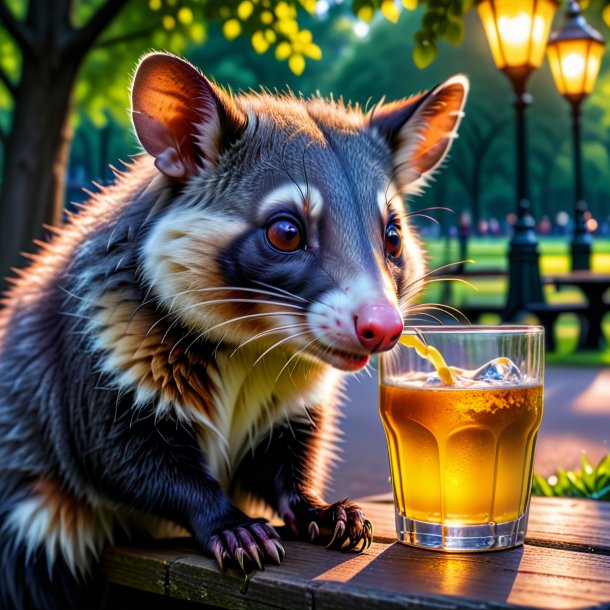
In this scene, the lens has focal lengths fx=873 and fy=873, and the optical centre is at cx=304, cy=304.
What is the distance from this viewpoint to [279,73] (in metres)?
28.9

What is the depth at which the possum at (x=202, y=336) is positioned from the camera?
224 cm

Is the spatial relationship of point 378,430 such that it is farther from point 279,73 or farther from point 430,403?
point 279,73

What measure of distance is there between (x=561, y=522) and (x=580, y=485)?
1493 mm

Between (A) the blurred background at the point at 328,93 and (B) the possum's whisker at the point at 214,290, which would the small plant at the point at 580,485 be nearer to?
(A) the blurred background at the point at 328,93

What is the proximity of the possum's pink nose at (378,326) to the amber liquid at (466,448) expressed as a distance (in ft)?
0.61

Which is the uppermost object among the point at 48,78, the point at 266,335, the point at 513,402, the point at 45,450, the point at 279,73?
the point at 279,73

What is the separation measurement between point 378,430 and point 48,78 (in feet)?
16.2

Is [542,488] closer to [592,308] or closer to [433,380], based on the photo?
[433,380]

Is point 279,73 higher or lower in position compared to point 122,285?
higher

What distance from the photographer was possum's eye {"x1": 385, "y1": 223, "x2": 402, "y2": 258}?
2.45 metres

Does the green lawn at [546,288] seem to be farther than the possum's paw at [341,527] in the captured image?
Yes

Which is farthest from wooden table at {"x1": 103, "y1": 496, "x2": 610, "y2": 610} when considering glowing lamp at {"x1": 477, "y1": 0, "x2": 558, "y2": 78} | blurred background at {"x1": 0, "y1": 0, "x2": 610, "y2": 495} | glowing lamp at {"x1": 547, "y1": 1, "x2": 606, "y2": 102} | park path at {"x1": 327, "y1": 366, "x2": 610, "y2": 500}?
glowing lamp at {"x1": 547, "y1": 1, "x2": 606, "y2": 102}

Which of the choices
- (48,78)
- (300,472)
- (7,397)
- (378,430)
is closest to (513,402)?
(300,472)

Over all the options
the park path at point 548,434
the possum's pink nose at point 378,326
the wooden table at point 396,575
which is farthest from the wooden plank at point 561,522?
the park path at point 548,434
